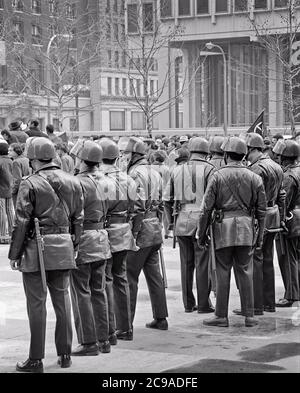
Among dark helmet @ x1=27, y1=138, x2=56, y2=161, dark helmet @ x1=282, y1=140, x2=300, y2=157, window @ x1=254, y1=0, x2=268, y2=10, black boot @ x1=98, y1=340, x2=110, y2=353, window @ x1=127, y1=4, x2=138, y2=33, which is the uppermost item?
window @ x1=254, y1=0, x2=268, y2=10

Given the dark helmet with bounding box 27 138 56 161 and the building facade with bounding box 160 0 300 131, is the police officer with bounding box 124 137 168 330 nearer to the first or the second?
the dark helmet with bounding box 27 138 56 161

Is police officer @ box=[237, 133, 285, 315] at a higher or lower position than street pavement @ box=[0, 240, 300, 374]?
higher

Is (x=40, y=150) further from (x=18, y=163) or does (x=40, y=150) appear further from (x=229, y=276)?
(x=18, y=163)

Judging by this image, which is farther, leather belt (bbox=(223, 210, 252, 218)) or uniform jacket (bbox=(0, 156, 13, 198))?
uniform jacket (bbox=(0, 156, 13, 198))

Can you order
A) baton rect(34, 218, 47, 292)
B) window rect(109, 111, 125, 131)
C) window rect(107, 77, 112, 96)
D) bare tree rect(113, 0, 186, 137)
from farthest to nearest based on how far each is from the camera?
window rect(109, 111, 125, 131), window rect(107, 77, 112, 96), bare tree rect(113, 0, 186, 137), baton rect(34, 218, 47, 292)

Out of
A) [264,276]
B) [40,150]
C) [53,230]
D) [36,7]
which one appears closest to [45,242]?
[53,230]

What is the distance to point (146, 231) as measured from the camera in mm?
10719

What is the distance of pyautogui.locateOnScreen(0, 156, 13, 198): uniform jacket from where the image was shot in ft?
61.7

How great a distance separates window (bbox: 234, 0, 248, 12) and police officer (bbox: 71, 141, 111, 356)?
54.8 m

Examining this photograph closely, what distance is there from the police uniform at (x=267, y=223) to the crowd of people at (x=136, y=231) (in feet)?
0.04

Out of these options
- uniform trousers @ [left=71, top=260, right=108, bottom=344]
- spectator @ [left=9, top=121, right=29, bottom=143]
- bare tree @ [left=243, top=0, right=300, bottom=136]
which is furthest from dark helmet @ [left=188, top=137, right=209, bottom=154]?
bare tree @ [left=243, top=0, right=300, bottom=136]

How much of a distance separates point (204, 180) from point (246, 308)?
1698 millimetres

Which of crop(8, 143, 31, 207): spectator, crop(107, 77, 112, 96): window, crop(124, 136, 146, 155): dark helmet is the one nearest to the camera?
crop(124, 136, 146, 155): dark helmet

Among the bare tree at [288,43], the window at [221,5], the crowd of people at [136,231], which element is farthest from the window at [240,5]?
the crowd of people at [136,231]
